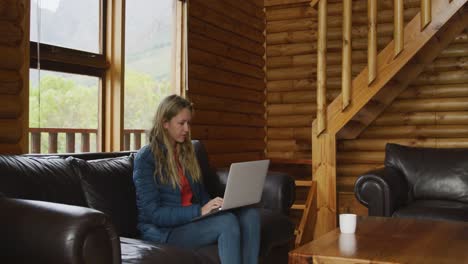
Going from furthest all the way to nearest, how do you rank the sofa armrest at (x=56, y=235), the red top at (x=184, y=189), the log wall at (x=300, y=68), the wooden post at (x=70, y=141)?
the log wall at (x=300, y=68) < the wooden post at (x=70, y=141) < the red top at (x=184, y=189) < the sofa armrest at (x=56, y=235)

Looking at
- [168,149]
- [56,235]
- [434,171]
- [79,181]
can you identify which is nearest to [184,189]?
[168,149]

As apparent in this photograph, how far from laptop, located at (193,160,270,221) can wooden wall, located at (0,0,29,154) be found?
1121 mm

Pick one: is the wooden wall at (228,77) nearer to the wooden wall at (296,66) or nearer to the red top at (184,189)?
the wooden wall at (296,66)

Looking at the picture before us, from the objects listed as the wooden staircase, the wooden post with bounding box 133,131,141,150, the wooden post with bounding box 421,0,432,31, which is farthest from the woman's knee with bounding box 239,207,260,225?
the wooden post with bounding box 421,0,432,31

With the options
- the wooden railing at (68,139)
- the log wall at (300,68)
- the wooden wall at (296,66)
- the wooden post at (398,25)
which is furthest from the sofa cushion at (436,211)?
the wooden wall at (296,66)

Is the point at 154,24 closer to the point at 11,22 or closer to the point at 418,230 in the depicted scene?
the point at 11,22

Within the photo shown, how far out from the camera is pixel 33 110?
132 inches

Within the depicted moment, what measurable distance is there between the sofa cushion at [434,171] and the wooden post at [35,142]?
279 centimetres

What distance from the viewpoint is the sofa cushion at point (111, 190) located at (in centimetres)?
284

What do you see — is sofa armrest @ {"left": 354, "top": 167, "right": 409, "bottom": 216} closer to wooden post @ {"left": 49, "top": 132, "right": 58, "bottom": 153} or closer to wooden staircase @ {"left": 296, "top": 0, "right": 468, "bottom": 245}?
wooden staircase @ {"left": 296, "top": 0, "right": 468, "bottom": 245}

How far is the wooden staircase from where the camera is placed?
4.72 meters

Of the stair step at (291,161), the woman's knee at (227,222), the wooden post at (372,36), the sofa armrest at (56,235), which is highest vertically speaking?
the wooden post at (372,36)

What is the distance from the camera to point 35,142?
133 inches

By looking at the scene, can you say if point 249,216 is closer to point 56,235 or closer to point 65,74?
point 56,235
